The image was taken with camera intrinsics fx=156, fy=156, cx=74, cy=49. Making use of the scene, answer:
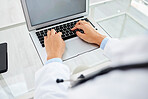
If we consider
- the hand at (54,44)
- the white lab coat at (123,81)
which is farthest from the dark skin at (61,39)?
the white lab coat at (123,81)

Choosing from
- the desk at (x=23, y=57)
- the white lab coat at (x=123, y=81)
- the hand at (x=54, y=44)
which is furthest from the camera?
the desk at (x=23, y=57)

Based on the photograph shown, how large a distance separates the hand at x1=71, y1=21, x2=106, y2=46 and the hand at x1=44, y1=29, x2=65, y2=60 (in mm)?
108

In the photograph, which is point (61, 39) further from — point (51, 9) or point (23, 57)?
point (23, 57)

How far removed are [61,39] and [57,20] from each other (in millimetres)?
141

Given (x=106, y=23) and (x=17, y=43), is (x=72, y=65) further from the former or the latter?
(x=106, y=23)

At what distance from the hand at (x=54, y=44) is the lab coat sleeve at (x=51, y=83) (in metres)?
0.09

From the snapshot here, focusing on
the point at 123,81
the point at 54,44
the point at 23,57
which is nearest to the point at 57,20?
the point at 54,44

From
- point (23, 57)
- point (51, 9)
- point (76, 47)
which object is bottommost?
point (23, 57)

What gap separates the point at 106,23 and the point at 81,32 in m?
0.41

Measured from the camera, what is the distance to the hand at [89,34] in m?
0.79

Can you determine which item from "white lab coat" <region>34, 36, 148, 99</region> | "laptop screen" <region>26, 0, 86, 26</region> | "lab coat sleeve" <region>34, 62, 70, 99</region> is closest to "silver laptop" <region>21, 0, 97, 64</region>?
"laptop screen" <region>26, 0, 86, 26</region>

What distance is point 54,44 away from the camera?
2.48 feet

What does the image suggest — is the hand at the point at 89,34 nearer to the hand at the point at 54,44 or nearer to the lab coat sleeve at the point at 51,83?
the hand at the point at 54,44

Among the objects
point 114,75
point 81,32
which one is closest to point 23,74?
point 81,32
